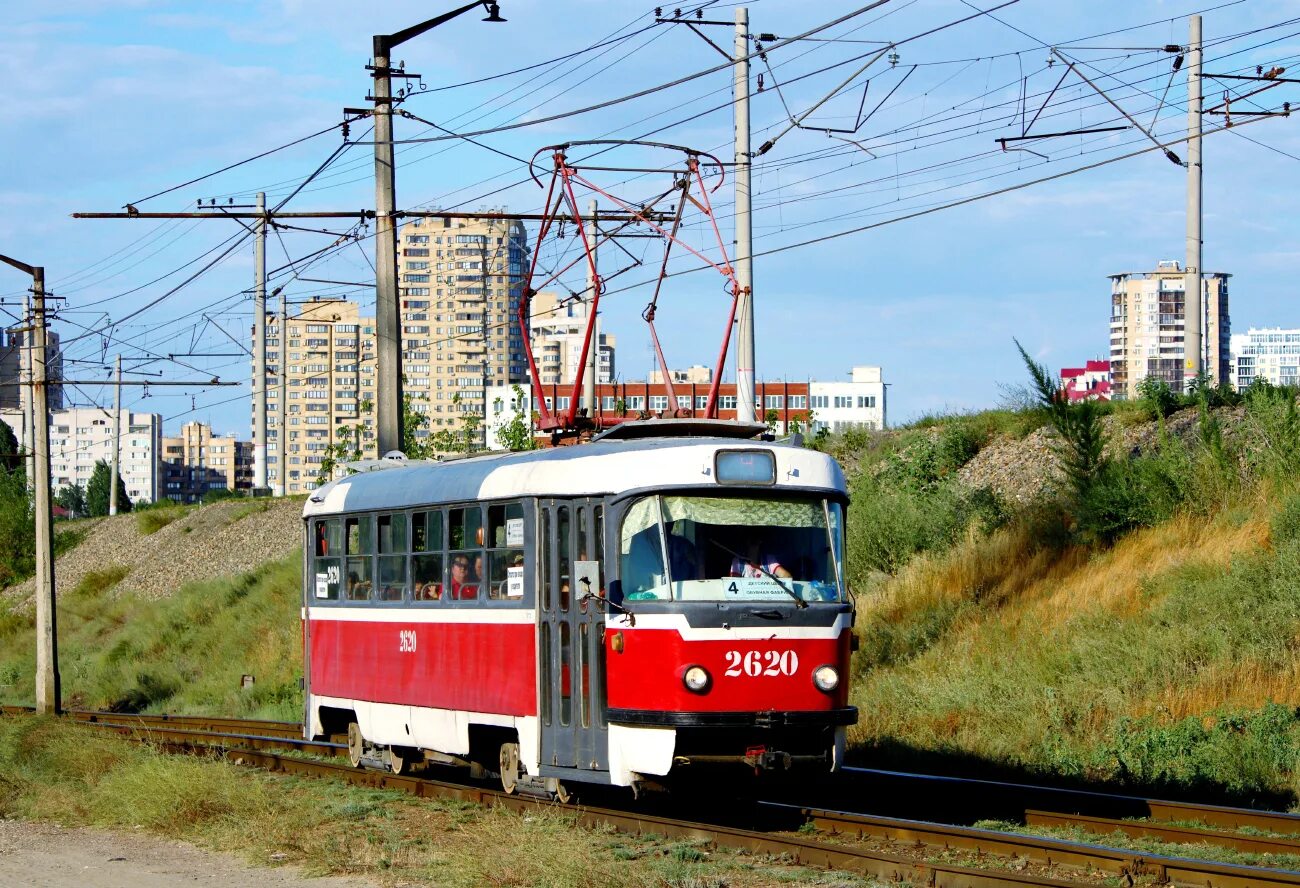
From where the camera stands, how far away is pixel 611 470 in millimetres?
13062

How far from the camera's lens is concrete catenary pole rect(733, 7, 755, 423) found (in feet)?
69.7

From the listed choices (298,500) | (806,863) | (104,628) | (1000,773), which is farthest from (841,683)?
(298,500)

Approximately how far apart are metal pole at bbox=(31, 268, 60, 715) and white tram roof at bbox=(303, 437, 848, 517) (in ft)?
60.0

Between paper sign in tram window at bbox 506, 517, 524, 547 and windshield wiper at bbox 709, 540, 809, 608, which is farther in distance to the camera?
paper sign in tram window at bbox 506, 517, 524, 547

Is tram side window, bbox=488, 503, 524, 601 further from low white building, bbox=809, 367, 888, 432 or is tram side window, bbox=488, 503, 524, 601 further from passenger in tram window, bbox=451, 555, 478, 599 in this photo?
low white building, bbox=809, 367, 888, 432

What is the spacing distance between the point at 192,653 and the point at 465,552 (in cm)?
2749

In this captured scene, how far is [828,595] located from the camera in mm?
13016

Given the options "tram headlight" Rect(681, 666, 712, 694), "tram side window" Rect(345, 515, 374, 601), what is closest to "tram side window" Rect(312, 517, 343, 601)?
"tram side window" Rect(345, 515, 374, 601)

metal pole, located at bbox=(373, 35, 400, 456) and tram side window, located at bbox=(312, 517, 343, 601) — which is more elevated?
metal pole, located at bbox=(373, 35, 400, 456)

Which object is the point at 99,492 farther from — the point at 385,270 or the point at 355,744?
the point at 355,744

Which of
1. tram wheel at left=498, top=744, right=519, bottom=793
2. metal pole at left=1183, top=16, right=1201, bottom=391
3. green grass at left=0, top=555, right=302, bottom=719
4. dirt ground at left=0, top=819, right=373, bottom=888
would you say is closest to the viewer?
dirt ground at left=0, top=819, right=373, bottom=888

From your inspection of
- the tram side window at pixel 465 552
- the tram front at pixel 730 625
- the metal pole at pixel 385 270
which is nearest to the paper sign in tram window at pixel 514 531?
the tram side window at pixel 465 552

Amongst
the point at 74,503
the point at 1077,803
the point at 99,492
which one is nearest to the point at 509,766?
the point at 1077,803

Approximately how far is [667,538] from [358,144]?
1359 centimetres
